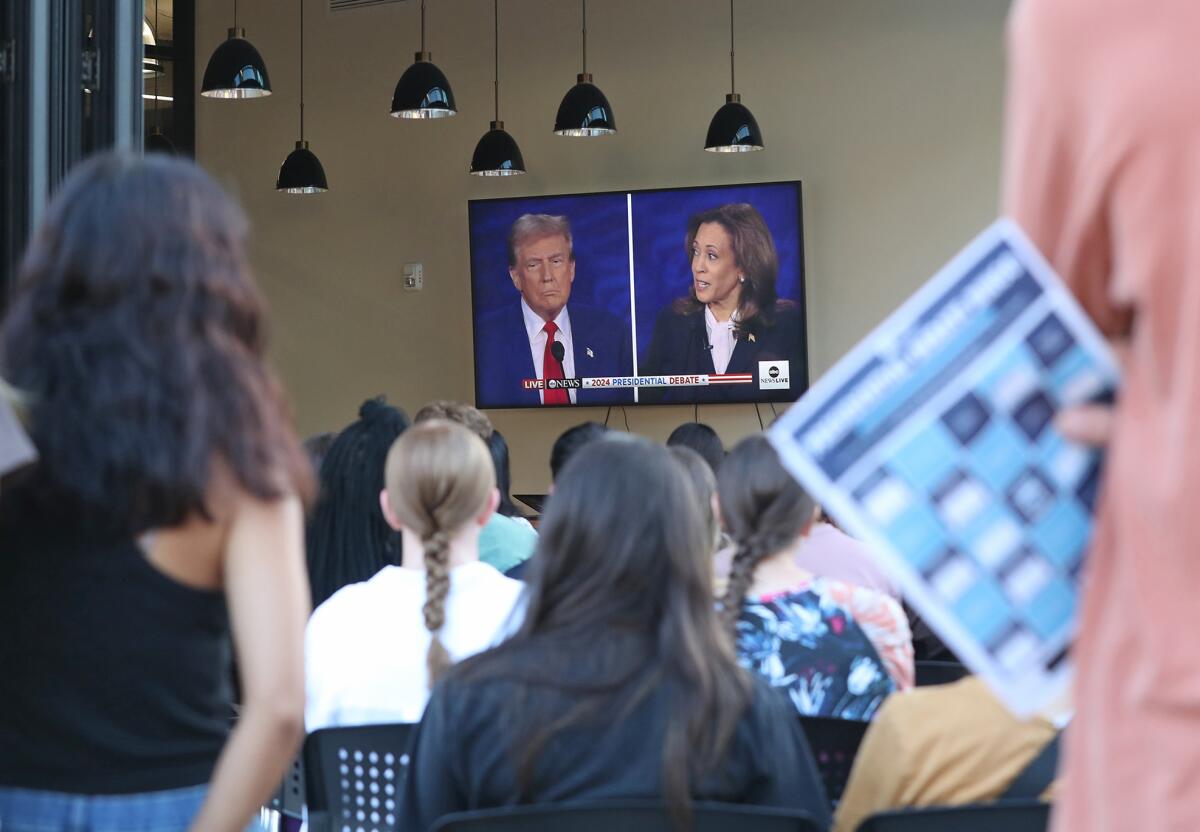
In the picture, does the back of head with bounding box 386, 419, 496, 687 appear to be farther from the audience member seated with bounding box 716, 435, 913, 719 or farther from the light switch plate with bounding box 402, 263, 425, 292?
the light switch plate with bounding box 402, 263, 425, 292

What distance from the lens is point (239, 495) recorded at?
1.39m

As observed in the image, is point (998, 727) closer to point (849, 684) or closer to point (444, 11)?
point (849, 684)

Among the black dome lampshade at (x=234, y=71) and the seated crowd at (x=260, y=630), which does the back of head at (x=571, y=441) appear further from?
the black dome lampshade at (x=234, y=71)

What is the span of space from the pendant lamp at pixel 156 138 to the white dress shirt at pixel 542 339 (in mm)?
2367

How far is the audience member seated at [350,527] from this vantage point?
137 inches

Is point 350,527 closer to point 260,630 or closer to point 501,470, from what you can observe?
point 501,470

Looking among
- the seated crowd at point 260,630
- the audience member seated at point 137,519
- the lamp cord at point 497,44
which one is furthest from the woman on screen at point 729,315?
the audience member seated at point 137,519

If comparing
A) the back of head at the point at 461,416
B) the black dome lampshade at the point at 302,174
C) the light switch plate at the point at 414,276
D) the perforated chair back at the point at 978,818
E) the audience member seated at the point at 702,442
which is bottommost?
the perforated chair back at the point at 978,818

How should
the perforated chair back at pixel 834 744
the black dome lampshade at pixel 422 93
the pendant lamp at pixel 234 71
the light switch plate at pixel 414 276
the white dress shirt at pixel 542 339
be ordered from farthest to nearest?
the light switch plate at pixel 414 276
the white dress shirt at pixel 542 339
the black dome lampshade at pixel 422 93
the pendant lamp at pixel 234 71
the perforated chair back at pixel 834 744

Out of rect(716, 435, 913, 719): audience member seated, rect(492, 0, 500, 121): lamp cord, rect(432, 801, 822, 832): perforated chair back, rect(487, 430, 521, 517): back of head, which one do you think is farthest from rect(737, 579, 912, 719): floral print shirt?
rect(492, 0, 500, 121): lamp cord

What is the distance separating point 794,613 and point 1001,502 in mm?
1755

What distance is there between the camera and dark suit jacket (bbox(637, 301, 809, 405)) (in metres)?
8.33

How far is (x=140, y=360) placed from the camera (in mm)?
1379

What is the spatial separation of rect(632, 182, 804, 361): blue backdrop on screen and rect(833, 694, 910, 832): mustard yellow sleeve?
6.48 m
